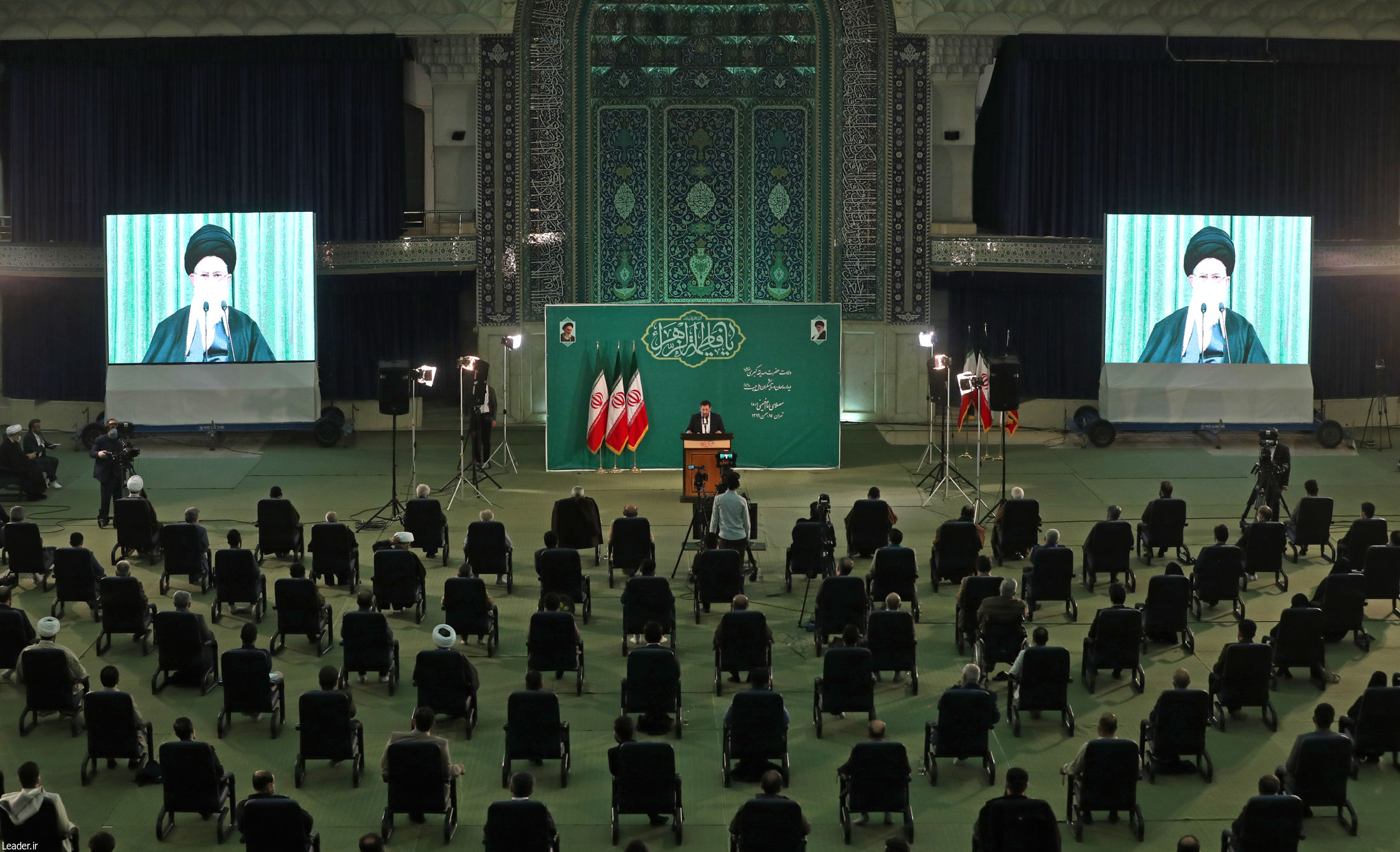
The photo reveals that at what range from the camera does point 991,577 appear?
14.4 metres

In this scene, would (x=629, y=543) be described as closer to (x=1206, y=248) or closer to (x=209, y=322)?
(x=209, y=322)

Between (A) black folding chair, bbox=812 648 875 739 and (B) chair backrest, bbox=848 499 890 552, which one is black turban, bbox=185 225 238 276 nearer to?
(B) chair backrest, bbox=848 499 890 552

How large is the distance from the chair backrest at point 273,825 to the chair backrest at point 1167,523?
10.6m

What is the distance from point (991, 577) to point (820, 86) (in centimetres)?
1441

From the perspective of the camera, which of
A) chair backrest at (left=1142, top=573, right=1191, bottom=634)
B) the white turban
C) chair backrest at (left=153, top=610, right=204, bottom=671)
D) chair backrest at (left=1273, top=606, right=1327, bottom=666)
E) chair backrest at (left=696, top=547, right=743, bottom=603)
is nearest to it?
the white turban

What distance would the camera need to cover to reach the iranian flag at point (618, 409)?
22.9 meters

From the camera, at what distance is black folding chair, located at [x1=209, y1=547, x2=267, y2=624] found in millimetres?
15453

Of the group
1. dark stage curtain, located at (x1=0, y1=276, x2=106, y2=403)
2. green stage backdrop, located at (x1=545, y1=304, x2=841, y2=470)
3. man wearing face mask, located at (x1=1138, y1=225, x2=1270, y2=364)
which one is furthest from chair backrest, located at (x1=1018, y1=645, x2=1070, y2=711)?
dark stage curtain, located at (x1=0, y1=276, x2=106, y2=403)

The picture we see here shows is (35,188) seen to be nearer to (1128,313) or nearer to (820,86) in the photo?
(820,86)

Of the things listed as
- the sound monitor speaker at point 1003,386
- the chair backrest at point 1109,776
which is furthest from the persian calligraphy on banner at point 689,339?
the chair backrest at point 1109,776

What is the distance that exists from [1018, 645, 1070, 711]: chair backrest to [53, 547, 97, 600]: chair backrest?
8423 millimetres

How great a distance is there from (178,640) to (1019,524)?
8.53m

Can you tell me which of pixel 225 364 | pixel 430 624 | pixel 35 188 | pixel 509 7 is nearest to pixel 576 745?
pixel 430 624

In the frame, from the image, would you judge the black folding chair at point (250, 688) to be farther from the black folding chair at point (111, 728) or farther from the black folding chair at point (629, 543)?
the black folding chair at point (629, 543)
